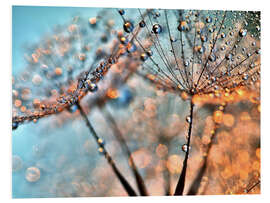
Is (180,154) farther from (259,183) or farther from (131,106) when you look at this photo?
(259,183)

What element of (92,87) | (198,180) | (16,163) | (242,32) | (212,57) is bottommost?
(198,180)

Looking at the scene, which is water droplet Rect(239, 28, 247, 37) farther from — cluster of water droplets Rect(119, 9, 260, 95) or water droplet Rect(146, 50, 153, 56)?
water droplet Rect(146, 50, 153, 56)

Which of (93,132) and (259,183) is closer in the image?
(93,132)

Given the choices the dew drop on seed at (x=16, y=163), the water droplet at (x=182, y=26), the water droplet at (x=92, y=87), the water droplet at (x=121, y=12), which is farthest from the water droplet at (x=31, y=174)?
the water droplet at (x=182, y=26)

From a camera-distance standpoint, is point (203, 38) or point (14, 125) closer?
point (14, 125)

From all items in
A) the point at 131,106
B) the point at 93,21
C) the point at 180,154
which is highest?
the point at 93,21

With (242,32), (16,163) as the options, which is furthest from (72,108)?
(242,32)

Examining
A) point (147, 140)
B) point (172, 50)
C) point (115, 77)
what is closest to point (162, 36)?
point (172, 50)

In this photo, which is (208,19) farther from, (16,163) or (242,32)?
(16,163)
